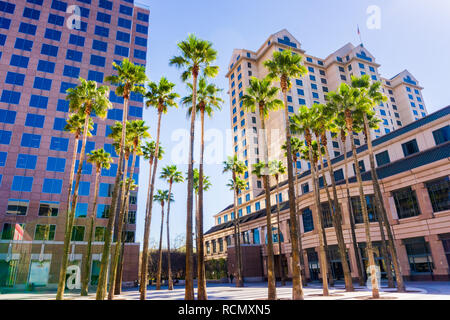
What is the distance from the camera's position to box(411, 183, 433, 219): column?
32000 mm

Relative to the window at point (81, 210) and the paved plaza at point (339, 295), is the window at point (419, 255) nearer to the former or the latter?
the paved plaza at point (339, 295)

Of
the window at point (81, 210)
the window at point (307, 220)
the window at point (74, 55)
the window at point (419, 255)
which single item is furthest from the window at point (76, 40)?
the window at point (419, 255)

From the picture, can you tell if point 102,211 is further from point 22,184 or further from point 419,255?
point 419,255

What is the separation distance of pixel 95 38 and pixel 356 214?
188 ft

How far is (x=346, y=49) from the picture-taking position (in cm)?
9056

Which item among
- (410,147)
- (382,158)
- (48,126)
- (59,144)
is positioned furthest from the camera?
(48,126)

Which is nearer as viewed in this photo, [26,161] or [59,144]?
[26,161]

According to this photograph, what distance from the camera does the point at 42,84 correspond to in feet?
164

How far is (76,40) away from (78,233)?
3746 centimetres

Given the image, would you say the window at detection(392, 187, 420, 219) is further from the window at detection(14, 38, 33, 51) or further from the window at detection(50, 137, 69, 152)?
the window at detection(14, 38, 33, 51)

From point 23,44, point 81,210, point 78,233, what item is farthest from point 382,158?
point 23,44

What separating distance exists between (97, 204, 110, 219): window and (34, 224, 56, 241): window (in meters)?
6.52
